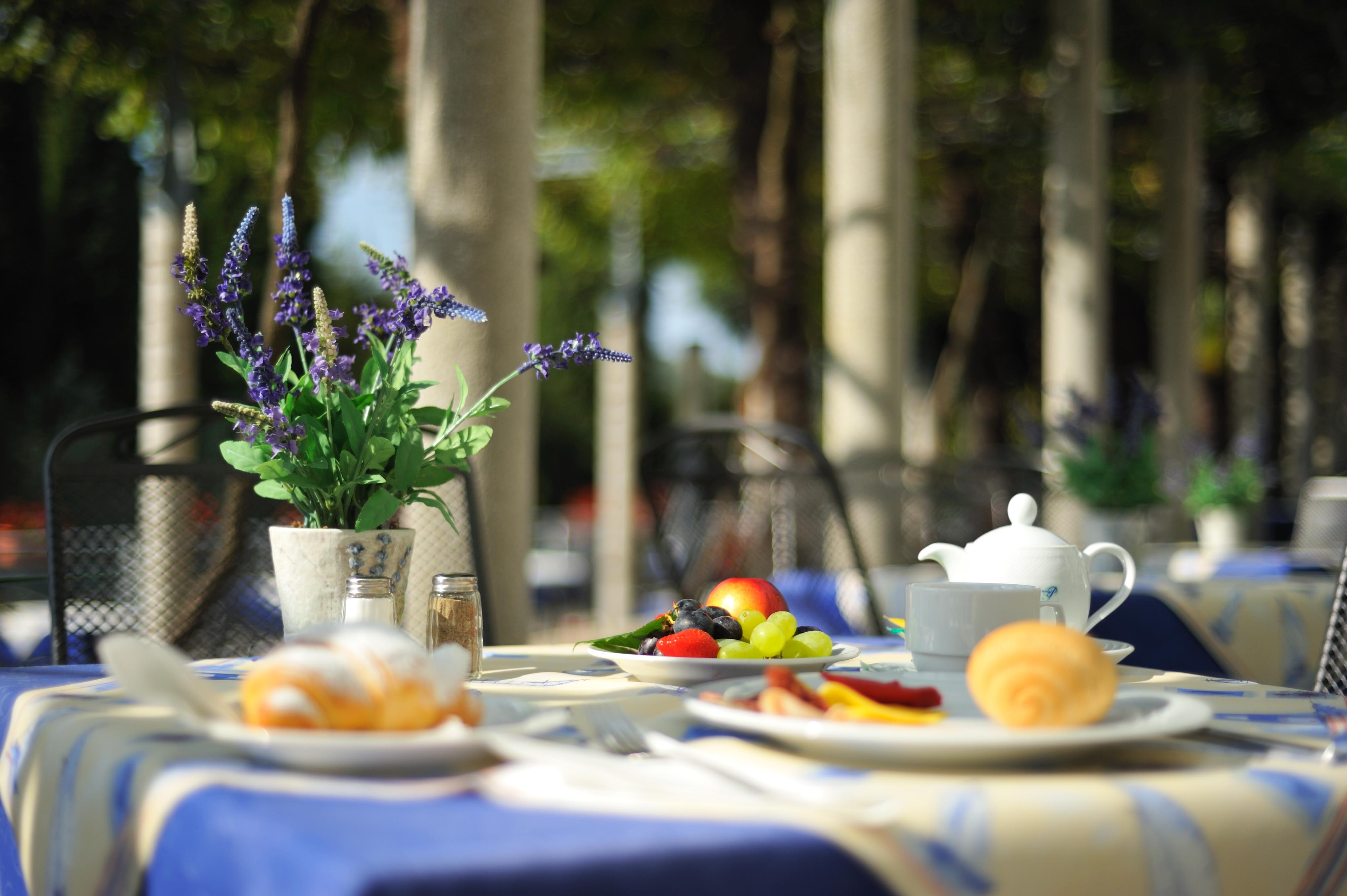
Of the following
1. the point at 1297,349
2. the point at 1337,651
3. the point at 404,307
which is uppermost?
the point at 1297,349

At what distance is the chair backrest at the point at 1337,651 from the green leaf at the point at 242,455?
1.49 metres

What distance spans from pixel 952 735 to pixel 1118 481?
285 cm

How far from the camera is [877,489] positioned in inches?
189

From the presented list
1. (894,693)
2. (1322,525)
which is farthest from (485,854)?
(1322,525)

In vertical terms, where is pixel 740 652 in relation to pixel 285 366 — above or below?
below

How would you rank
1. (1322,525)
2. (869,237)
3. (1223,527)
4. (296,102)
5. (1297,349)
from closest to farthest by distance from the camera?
(296,102) → (869,237) → (1223,527) → (1322,525) → (1297,349)

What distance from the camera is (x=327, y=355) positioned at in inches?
50.5

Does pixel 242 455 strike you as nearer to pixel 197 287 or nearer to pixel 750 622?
pixel 197 287

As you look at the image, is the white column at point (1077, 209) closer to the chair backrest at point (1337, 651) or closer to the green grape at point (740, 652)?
the chair backrest at point (1337, 651)

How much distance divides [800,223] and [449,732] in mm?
6232

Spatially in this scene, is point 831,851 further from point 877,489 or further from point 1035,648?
point 877,489

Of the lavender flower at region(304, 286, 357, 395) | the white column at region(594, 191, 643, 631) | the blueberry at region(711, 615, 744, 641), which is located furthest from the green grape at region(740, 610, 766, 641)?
the white column at region(594, 191, 643, 631)

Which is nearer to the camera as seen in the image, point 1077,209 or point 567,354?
point 567,354

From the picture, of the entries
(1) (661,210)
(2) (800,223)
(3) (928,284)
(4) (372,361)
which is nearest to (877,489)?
(2) (800,223)
